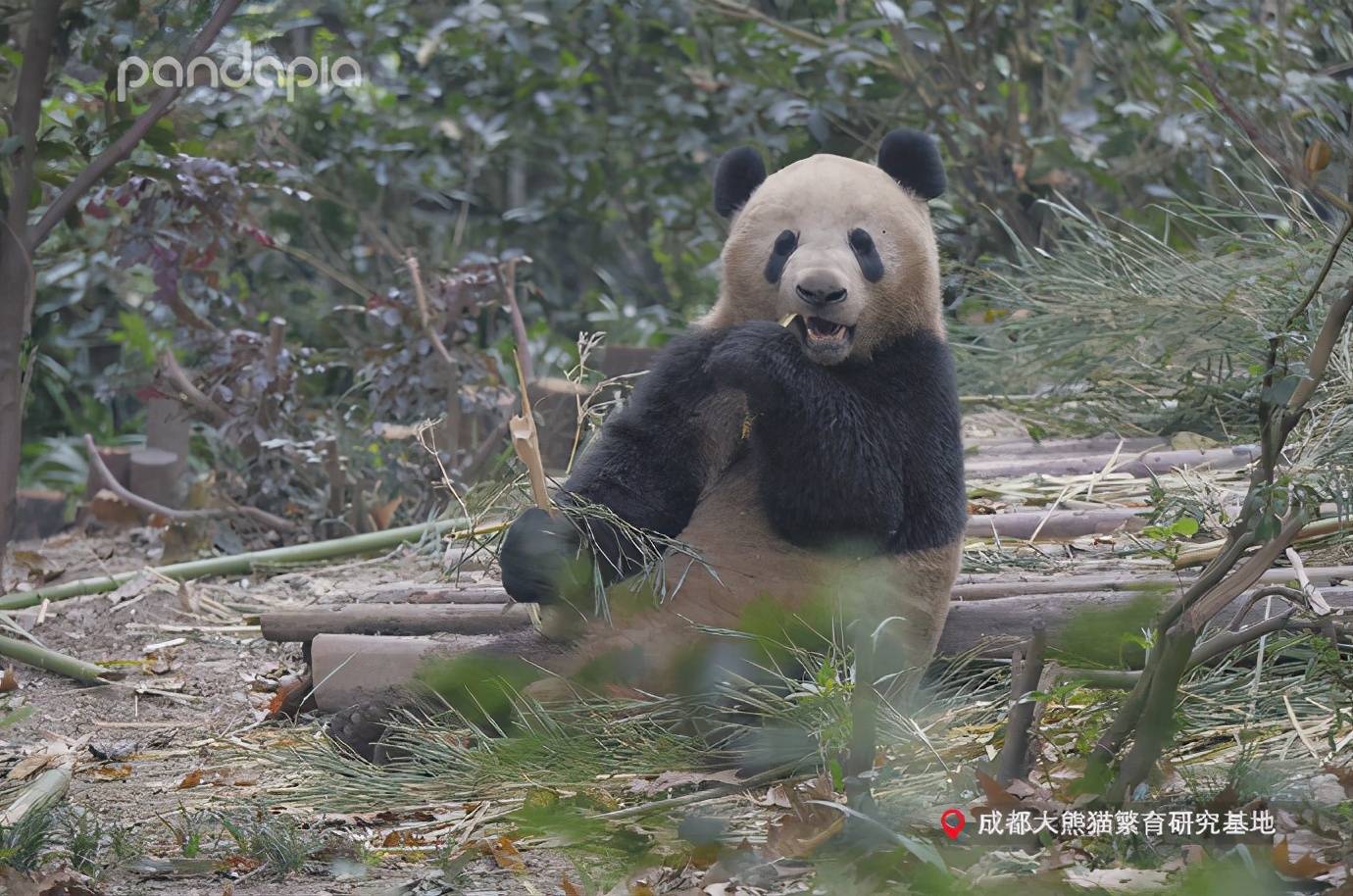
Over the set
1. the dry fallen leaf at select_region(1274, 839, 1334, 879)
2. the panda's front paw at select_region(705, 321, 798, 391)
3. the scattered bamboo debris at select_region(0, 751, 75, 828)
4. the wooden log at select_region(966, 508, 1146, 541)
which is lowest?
the scattered bamboo debris at select_region(0, 751, 75, 828)

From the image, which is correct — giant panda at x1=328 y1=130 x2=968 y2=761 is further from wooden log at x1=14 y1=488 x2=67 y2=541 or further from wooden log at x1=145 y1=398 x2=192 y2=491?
wooden log at x1=14 y1=488 x2=67 y2=541

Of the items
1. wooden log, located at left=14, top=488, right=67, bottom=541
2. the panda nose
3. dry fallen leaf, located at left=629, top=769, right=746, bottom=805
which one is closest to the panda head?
the panda nose

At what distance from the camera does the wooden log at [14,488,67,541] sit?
6.71 meters

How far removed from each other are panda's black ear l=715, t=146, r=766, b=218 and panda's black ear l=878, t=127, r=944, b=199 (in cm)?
31

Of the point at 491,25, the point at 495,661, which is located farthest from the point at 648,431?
the point at 491,25

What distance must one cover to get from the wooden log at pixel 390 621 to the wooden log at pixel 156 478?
9.57 feet

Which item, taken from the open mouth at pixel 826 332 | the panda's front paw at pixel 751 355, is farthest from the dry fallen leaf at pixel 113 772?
the open mouth at pixel 826 332

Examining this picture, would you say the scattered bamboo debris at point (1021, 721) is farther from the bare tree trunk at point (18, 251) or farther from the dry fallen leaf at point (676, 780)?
the bare tree trunk at point (18, 251)

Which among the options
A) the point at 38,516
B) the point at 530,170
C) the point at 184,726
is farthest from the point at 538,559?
the point at 530,170

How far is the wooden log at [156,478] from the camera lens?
619cm

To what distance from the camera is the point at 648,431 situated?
10.3 ft

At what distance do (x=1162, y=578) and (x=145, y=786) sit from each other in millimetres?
2479

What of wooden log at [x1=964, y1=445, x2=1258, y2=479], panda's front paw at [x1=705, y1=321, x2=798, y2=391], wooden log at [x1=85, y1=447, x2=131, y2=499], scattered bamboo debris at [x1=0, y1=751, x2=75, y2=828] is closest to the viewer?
scattered bamboo debris at [x1=0, y1=751, x2=75, y2=828]

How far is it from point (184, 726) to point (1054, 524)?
252 centimetres
